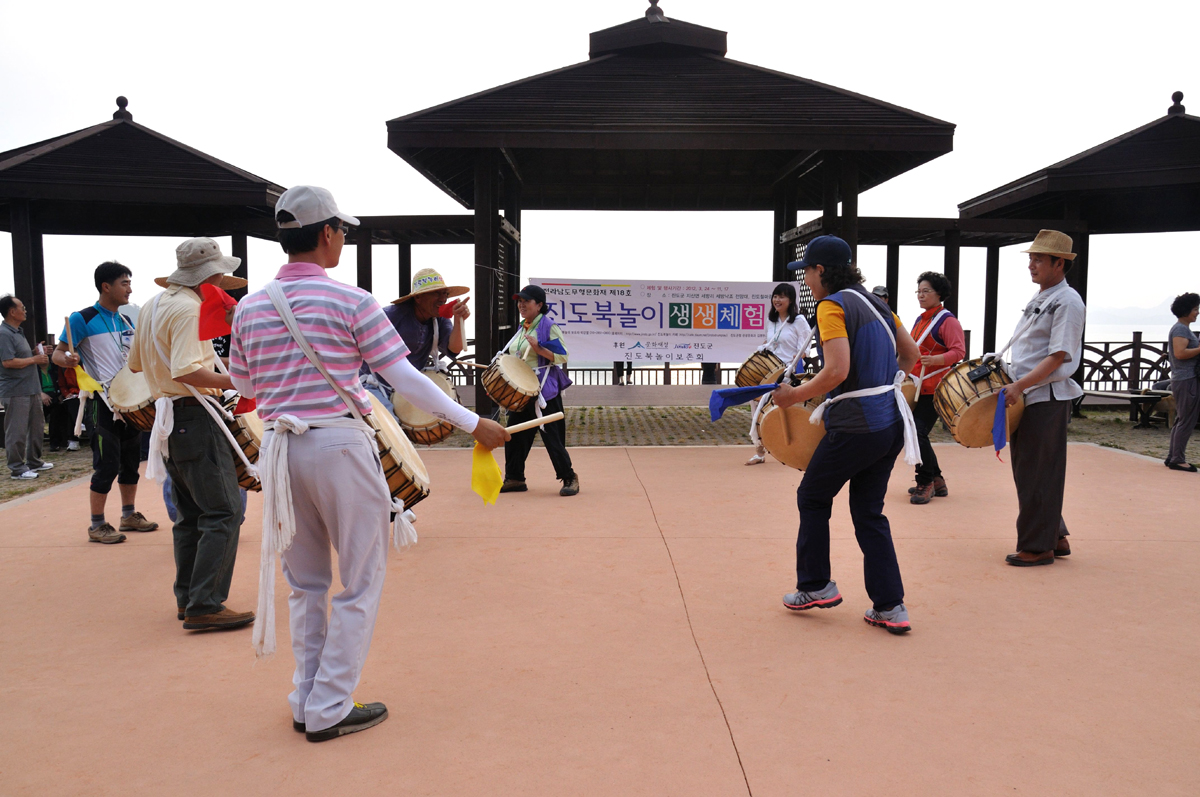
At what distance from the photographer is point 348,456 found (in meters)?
2.72

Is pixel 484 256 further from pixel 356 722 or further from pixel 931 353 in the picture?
pixel 356 722

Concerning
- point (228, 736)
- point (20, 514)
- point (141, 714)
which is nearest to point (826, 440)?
point (228, 736)

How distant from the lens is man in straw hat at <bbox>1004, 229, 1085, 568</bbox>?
4.88m

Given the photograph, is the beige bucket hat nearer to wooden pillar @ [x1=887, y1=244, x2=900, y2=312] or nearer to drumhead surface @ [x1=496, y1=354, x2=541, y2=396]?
drumhead surface @ [x1=496, y1=354, x2=541, y2=396]

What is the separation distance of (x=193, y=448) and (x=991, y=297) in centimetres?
1428

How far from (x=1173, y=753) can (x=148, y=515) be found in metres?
6.61

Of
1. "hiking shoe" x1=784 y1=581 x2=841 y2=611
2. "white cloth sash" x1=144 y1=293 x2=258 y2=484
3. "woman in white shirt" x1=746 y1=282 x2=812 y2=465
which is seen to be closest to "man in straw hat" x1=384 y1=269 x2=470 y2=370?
"white cloth sash" x1=144 y1=293 x2=258 y2=484

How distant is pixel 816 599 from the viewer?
4.04m

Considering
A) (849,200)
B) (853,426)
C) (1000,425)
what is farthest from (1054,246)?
(849,200)

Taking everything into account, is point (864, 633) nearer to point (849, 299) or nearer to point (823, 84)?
point (849, 299)

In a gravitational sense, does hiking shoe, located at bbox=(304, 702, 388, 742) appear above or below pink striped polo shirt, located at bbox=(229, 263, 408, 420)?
below

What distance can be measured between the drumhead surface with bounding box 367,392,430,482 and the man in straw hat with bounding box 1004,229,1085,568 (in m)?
3.69

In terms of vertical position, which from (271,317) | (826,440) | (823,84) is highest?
(823,84)

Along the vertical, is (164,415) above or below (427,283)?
below
